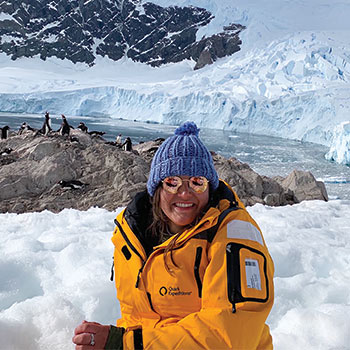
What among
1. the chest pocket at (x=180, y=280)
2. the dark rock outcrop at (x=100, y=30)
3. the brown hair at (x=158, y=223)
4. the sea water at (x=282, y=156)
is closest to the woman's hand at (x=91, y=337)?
the chest pocket at (x=180, y=280)

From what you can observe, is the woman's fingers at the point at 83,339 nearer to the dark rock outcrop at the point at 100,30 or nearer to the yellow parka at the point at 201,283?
the yellow parka at the point at 201,283

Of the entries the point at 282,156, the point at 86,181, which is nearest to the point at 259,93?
the point at 282,156

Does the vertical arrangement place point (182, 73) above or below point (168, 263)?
above

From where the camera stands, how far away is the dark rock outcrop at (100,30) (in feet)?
182

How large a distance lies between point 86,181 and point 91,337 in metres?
4.55

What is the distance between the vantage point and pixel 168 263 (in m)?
1.01

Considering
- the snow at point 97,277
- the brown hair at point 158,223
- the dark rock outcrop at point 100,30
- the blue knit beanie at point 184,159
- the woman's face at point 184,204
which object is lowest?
the snow at point 97,277

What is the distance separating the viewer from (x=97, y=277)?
1.82 meters

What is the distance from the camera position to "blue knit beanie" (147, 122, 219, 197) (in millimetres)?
1075

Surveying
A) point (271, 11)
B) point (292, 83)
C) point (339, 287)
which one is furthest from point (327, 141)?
point (271, 11)

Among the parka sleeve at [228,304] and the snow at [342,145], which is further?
the snow at [342,145]

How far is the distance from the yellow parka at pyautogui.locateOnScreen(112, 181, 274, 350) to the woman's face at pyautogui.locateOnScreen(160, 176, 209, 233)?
0.13ft

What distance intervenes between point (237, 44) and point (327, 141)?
30.2 metres

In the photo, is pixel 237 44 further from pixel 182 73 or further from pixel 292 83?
pixel 292 83
